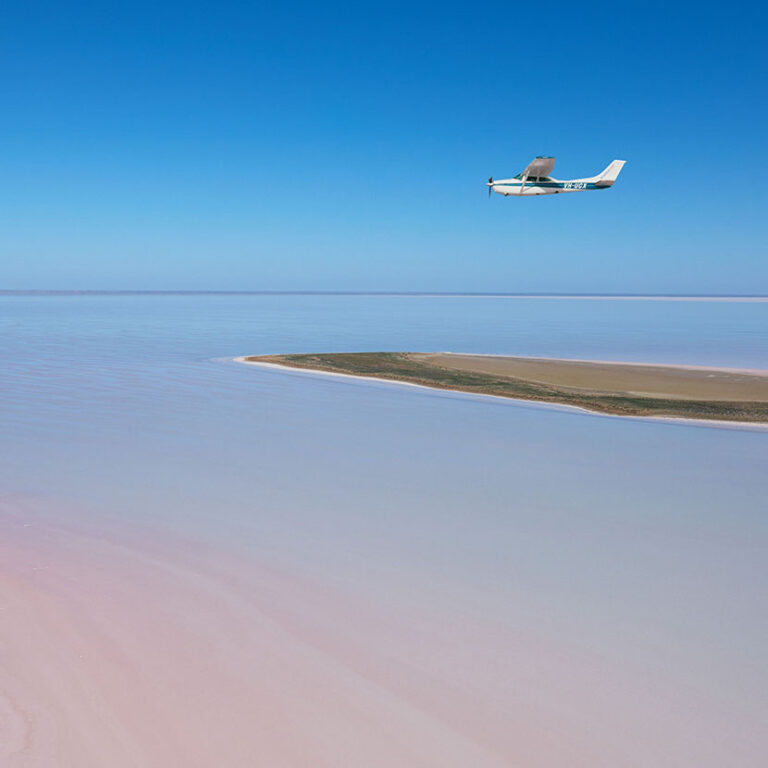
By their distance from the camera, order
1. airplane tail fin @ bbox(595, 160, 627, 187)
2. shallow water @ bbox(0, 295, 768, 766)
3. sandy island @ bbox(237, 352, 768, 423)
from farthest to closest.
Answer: airplane tail fin @ bbox(595, 160, 627, 187) → sandy island @ bbox(237, 352, 768, 423) → shallow water @ bbox(0, 295, 768, 766)

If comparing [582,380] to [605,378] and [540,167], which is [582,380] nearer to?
[605,378]

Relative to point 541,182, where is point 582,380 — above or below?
below

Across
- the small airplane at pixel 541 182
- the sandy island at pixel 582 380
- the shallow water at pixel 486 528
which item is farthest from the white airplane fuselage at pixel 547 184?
the shallow water at pixel 486 528

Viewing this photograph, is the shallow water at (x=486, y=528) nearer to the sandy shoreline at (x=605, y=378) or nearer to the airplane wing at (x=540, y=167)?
the sandy shoreline at (x=605, y=378)

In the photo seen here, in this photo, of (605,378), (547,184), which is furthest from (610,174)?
(605,378)

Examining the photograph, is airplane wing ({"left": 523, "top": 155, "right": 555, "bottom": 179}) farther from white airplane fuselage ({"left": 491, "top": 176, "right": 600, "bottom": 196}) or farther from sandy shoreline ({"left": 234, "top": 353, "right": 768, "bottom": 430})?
sandy shoreline ({"left": 234, "top": 353, "right": 768, "bottom": 430})

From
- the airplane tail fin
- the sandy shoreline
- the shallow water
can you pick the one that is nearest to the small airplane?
the airplane tail fin

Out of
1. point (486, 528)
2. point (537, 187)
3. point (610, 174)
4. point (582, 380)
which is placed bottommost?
point (486, 528)
